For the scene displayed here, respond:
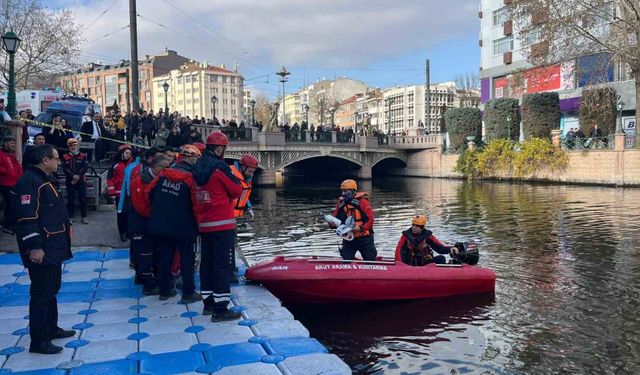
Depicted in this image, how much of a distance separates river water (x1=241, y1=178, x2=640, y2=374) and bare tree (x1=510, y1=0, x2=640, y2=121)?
13.6 m

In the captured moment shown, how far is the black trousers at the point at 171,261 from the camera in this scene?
7.18 meters

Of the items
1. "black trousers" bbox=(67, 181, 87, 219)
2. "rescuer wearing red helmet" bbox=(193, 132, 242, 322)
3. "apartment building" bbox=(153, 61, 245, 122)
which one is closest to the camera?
"rescuer wearing red helmet" bbox=(193, 132, 242, 322)

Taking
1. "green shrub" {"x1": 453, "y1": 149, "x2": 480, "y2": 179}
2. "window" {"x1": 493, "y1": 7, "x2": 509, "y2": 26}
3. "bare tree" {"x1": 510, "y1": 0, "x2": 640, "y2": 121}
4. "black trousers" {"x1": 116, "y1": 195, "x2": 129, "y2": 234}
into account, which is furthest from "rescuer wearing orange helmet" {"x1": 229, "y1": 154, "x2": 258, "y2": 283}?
"window" {"x1": 493, "y1": 7, "x2": 509, "y2": 26}

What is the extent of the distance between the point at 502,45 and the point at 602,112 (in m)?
20.4

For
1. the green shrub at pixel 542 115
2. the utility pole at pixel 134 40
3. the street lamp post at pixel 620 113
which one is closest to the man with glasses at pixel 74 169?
the utility pole at pixel 134 40

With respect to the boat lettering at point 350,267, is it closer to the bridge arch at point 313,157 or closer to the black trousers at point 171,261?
the black trousers at point 171,261

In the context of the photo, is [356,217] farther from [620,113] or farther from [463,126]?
[463,126]

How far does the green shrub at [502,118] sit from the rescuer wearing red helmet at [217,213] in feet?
141

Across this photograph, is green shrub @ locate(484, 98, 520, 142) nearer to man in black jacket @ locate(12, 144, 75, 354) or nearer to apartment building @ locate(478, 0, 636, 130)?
apartment building @ locate(478, 0, 636, 130)

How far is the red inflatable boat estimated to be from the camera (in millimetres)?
9008

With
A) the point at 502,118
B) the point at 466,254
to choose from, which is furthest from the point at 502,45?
the point at 466,254

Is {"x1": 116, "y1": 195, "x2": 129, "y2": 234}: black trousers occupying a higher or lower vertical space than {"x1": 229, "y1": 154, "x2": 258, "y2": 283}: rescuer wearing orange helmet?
lower

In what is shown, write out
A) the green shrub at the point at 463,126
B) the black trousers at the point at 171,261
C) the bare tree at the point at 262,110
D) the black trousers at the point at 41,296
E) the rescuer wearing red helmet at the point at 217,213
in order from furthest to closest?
the bare tree at the point at 262,110 < the green shrub at the point at 463,126 < the black trousers at the point at 171,261 < the rescuer wearing red helmet at the point at 217,213 < the black trousers at the point at 41,296

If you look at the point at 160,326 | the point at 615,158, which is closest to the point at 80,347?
the point at 160,326
